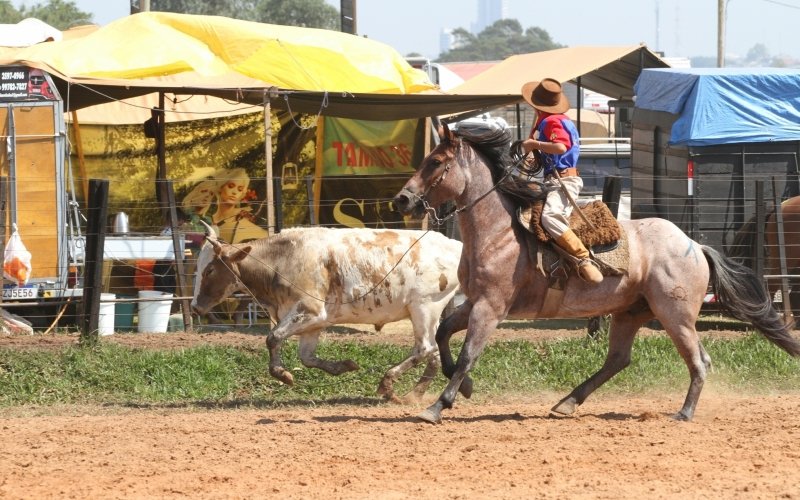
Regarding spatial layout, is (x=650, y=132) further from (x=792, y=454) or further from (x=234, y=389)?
(x=792, y=454)

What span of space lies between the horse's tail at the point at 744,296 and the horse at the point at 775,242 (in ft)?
15.6

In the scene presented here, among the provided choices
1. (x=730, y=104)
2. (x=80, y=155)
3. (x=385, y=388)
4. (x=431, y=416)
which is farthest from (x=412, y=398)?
(x=80, y=155)

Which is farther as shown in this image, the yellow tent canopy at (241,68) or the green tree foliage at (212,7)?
the green tree foliage at (212,7)

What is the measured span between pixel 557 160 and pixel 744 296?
6.42 ft

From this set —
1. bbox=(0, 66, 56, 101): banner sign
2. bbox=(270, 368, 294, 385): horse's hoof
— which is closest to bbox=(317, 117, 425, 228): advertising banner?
bbox=(0, 66, 56, 101): banner sign

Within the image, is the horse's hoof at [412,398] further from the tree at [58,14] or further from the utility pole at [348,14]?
the tree at [58,14]

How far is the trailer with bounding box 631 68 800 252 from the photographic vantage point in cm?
1562

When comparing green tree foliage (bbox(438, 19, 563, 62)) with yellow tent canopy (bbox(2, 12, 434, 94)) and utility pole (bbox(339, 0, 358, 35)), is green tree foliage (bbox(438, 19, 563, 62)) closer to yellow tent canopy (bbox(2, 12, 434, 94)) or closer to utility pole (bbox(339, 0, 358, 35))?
utility pole (bbox(339, 0, 358, 35))

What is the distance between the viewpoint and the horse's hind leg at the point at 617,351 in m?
10.2

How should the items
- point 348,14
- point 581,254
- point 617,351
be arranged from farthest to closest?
point 348,14, point 617,351, point 581,254

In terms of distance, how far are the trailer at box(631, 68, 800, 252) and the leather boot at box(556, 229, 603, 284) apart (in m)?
5.84

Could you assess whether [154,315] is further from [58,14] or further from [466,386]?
[58,14]

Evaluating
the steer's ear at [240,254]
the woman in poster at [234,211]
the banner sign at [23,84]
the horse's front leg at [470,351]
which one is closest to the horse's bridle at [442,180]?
the horse's front leg at [470,351]

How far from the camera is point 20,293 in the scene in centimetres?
1355
